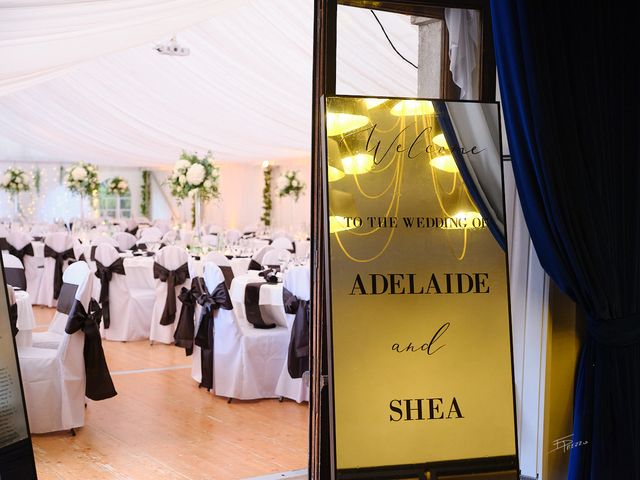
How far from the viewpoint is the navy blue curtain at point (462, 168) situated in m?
3.42

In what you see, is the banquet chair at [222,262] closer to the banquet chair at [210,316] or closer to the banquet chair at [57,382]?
the banquet chair at [210,316]

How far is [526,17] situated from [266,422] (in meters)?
3.22

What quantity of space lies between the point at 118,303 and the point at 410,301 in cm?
540

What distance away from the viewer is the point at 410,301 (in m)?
3.34

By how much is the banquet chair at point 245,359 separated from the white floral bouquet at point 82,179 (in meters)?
8.05

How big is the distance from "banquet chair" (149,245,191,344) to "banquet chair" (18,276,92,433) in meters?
2.50

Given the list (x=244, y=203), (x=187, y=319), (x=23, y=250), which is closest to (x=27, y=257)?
(x=23, y=250)

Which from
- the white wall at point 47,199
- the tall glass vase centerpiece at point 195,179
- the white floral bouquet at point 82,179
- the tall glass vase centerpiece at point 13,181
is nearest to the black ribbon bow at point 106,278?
the tall glass vase centerpiece at point 195,179

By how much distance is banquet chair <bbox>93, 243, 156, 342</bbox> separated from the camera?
26.6 ft

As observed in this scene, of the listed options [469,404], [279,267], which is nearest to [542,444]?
[469,404]

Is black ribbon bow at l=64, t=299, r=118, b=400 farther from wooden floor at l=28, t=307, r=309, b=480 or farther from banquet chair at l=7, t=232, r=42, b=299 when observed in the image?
banquet chair at l=7, t=232, r=42, b=299

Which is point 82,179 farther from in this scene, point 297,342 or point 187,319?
point 297,342

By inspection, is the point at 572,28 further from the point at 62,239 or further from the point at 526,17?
the point at 62,239

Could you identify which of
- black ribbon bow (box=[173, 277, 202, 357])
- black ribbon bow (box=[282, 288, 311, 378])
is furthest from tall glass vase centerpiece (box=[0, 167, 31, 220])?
black ribbon bow (box=[282, 288, 311, 378])
